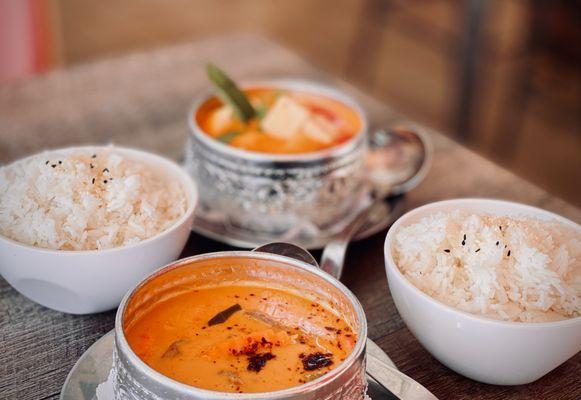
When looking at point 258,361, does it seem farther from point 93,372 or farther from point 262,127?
point 262,127

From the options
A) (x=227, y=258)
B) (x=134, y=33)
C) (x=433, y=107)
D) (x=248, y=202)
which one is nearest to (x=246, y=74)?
(x=248, y=202)

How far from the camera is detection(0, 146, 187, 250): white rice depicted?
38.4 inches

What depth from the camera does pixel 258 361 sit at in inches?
31.3

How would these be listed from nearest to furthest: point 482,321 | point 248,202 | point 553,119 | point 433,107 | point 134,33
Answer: point 482,321 < point 248,202 < point 553,119 < point 433,107 < point 134,33

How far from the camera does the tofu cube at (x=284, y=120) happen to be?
137cm

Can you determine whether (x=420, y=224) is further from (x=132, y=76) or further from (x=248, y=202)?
(x=132, y=76)

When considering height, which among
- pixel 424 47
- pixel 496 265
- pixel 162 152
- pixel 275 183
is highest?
pixel 496 265

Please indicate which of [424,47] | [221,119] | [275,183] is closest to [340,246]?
[275,183]

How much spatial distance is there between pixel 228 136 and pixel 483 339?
68cm

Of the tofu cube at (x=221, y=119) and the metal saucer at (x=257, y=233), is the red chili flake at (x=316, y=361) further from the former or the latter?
the tofu cube at (x=221, y=119)

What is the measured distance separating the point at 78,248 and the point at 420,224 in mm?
482

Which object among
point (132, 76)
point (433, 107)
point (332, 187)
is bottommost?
point (433, 107)

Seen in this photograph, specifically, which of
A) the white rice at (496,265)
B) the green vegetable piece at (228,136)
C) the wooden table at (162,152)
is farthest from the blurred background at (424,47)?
the white rice at (496,265)

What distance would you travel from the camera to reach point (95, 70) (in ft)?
6.27
